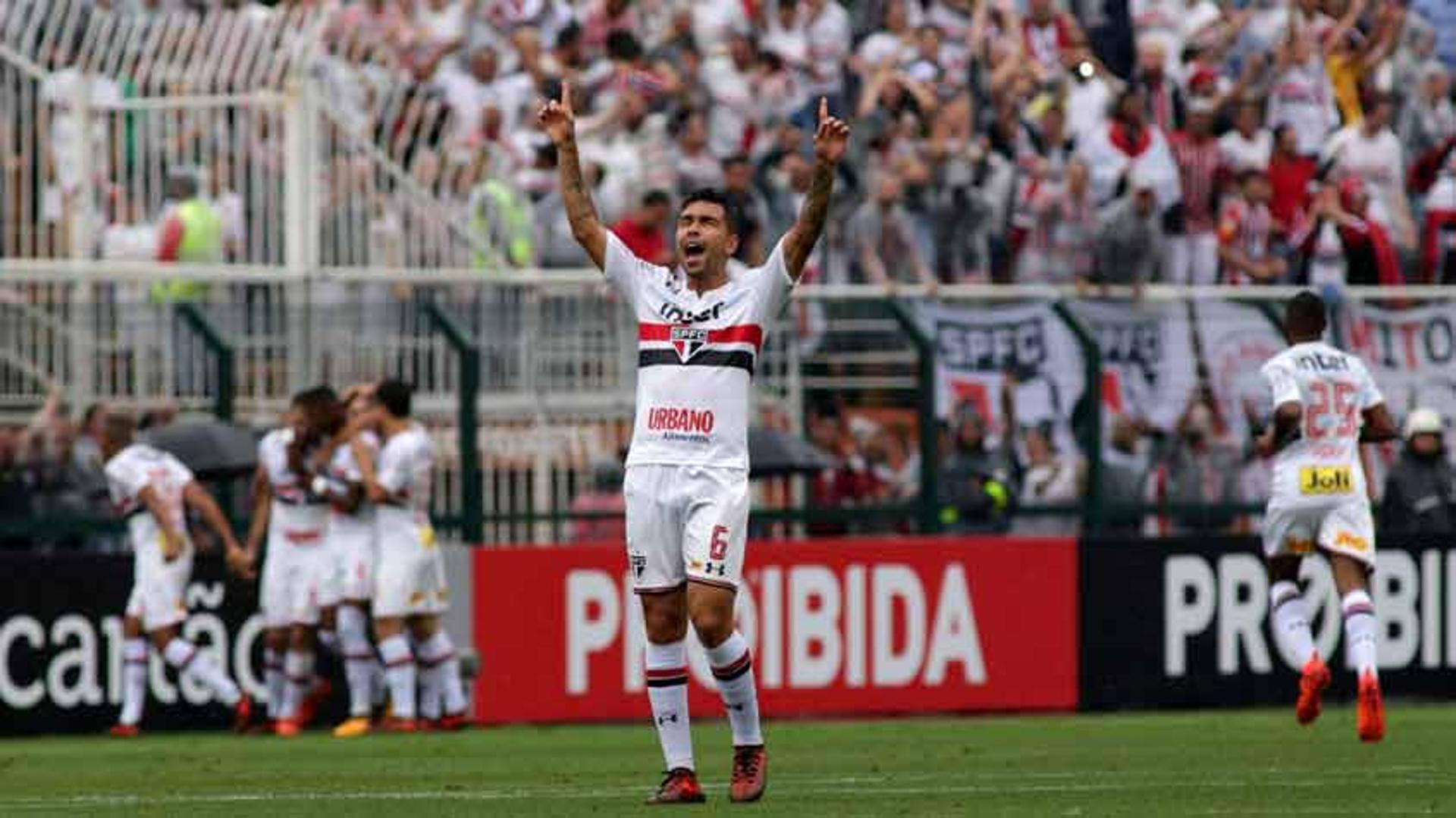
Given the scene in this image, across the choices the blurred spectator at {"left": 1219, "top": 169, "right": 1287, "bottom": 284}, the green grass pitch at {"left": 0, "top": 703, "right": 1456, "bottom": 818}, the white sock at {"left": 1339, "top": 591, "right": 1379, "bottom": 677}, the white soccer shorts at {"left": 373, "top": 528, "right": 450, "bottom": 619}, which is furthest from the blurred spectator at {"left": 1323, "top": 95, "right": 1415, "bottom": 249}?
the white soccer shorts at {"left": 373, "top": 528, "right": 450, "bottom": 619}

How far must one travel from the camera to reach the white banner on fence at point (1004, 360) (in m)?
20.9

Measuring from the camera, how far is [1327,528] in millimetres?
16859

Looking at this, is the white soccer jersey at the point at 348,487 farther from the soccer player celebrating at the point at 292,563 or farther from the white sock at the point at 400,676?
the white sock at the point at 400,676

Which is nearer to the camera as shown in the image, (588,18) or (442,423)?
(442,423)

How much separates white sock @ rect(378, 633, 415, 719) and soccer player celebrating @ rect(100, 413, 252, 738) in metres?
1.02

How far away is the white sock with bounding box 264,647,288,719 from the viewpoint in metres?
20.2

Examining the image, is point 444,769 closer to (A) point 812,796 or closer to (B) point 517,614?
(A) point 812,796

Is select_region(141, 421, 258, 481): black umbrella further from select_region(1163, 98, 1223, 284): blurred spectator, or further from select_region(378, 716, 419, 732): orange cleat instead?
select_region(1163, 98, 1223, 284): blurred spectator

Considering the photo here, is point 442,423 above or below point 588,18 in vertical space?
below

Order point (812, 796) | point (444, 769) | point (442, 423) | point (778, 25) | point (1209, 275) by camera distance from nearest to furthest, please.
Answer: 1. point (812, 796)
2. point (444, 769)
3. point (442, 423)
4. point (1209, 275)
5. point (778, 25)

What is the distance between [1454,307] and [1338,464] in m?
5.17

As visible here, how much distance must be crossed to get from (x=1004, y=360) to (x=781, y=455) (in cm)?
165

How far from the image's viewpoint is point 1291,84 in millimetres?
25891

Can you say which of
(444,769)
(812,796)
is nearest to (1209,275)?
(444,769)
